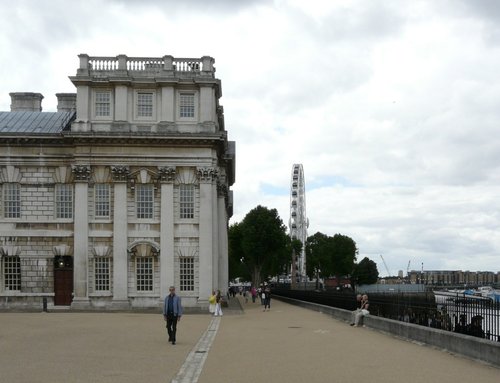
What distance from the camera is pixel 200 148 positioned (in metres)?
52.8

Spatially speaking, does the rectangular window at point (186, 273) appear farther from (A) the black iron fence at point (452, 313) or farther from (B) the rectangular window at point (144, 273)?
(A) the black iron fence at point (452, 313)

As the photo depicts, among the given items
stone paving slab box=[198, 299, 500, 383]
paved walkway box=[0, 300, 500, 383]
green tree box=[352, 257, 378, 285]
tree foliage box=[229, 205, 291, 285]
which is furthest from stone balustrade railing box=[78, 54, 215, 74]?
green tree box=[352, 257, 378, 285]

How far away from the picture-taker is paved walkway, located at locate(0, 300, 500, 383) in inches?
629

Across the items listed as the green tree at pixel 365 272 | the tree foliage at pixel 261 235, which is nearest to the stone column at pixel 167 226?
the tree foliage at pixel 261 235

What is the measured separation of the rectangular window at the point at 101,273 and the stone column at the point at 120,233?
746 mm

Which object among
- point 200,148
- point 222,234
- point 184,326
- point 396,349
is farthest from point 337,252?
point 396,349

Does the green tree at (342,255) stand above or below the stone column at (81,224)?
below

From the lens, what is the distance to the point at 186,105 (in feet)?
176

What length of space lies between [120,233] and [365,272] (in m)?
129

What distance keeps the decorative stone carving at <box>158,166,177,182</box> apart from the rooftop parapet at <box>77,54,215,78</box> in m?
6.49

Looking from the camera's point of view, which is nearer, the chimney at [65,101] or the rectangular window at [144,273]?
the rectangular window at [144,273]

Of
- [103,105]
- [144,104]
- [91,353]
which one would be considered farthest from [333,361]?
[103,105]

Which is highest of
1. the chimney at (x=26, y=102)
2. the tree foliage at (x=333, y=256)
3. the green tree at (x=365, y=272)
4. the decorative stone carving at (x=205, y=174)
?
the chimney at (x=26, y=102)

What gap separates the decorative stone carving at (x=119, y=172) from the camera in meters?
52.2
